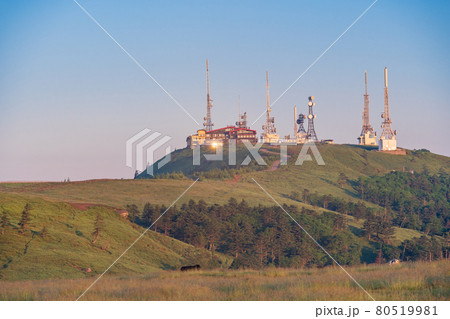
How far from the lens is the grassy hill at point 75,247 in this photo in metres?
41.7

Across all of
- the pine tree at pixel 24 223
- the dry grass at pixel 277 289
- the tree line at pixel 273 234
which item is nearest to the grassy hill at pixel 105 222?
the pine tree at pixel 24 223

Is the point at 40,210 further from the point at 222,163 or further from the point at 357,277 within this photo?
the point at 222,163

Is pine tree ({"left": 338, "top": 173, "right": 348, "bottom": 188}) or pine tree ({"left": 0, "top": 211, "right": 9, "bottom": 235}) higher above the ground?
pine tree ({"left": 338, "top": 173, "right": 348, "bottom": 188})

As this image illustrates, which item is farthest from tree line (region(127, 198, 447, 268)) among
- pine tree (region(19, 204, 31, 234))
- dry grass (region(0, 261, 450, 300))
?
dry grass (region(0, 261, 450, 300))

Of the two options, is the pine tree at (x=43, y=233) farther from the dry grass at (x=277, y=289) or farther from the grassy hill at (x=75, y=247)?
the dry grass at (x=277, y=289)

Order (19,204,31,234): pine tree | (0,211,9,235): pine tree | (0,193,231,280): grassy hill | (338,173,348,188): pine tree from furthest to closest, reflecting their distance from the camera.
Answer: (338,173,348,188): pine tree
(19,204,31,234): pine tree
(0,211,9,235): pine tree
(0,193,231,280): grassy hill

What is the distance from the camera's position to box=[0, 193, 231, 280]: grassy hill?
137 feet

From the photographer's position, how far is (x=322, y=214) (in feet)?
331

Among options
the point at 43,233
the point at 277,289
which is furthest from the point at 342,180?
the point at 277,289

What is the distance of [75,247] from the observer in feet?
162

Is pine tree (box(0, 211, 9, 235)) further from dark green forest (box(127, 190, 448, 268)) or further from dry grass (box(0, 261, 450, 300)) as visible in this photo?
dry grass (box(0, 261, 450, 300))

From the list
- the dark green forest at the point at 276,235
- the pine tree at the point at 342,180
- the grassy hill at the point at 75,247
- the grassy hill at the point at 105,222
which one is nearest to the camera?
the grassy hill at the point at 75,247

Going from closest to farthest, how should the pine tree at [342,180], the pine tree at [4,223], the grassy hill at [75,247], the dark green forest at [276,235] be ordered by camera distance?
the grassy hill at [75,247] → the pine tree at [4,223] → the dark green forest at [276,235] → the pine tree at [342,180]

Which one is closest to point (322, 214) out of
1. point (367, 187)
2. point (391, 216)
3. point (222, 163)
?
point (391, 216)
